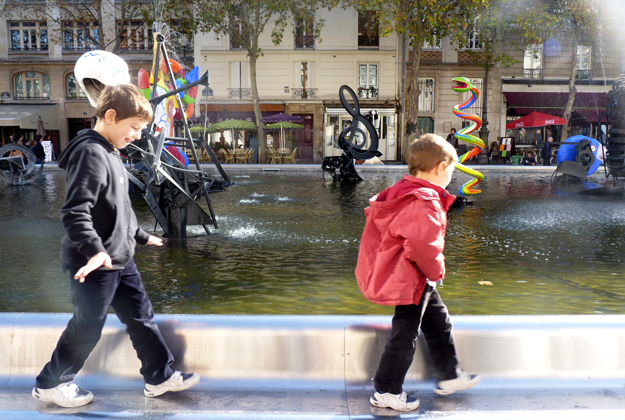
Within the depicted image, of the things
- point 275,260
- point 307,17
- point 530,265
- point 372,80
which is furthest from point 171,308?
point 372,80

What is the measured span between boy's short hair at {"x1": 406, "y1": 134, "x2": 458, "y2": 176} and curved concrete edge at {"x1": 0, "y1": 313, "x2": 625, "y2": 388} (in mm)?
808

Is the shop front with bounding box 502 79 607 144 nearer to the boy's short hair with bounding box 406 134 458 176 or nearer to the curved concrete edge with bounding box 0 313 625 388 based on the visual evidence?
the curved concrete edge with bounding box 0 313 625 388

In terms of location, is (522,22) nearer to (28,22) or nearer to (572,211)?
(572,211)

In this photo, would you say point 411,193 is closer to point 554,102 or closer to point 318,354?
point 318,354

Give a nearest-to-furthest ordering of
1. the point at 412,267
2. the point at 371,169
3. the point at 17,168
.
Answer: the point at 412,267
the point at 17,168
the point at 371,169

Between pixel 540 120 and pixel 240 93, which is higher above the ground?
pixel 240 93

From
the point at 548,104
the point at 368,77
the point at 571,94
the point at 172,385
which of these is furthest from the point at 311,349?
the point at 548,104

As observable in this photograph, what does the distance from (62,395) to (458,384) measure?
1.79 metres

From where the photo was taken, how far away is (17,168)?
1498 centimetres

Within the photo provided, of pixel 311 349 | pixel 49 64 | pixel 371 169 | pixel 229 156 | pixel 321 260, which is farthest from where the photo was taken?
pixel 49 64

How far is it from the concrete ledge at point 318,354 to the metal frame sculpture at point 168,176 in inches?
111

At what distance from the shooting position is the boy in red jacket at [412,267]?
97.3 inches

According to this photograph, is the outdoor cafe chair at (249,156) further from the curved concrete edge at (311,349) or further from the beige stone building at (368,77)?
the curved concrete edge at (311,349)

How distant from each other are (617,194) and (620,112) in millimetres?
1739
